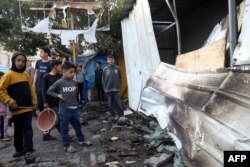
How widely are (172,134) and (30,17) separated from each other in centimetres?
1135

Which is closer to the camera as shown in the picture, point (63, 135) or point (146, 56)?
point (63, 135)

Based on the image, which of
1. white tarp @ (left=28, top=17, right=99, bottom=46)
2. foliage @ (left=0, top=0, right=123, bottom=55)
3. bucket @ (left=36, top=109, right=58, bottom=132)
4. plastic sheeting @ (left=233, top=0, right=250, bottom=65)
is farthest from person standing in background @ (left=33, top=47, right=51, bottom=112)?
foliage @ (left=0, top=0, right=123, bottom=55)

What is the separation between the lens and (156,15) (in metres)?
9.03

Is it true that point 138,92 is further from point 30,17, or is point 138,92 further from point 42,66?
point 30,17

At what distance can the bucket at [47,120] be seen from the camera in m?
5.04

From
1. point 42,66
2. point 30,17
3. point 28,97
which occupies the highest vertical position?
point 30,17

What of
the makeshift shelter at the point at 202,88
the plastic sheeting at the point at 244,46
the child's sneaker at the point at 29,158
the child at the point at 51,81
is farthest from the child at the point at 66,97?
the plastic sheeting at the point at 244,46

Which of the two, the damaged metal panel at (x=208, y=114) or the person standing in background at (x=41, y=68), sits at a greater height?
the person standing in background at (x=41, y=68)

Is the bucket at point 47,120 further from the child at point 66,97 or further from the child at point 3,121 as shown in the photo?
the child at point 3,121

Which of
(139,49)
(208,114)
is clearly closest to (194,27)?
(139,49)

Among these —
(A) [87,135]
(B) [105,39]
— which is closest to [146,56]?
(A) [87,135]

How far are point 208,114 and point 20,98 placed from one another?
2.97 meters

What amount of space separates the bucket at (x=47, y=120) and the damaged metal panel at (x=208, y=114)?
195cm

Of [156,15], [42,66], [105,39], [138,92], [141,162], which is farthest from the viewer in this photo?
[105,39]
